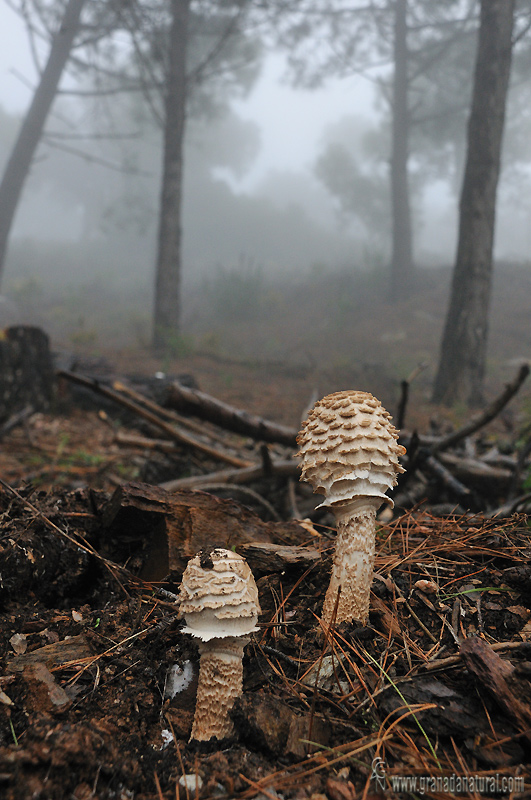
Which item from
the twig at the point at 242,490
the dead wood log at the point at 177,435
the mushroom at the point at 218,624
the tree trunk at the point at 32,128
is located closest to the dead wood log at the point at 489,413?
the twig at the point at 242,490

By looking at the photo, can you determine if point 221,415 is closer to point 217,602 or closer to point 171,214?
point 217,602

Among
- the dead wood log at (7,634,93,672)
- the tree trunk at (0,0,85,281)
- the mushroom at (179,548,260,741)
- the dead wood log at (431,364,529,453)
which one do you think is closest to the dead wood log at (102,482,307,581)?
the dead wood log at (7,634,93,672)

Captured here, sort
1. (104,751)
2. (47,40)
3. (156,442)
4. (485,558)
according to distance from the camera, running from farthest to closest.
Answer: (47,40), (156,442), (485,558), (104,751)

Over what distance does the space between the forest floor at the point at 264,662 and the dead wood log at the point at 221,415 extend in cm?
135

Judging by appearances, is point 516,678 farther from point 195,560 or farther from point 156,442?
point 156,442

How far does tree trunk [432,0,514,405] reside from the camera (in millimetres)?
6902

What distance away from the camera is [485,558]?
5.96 ft

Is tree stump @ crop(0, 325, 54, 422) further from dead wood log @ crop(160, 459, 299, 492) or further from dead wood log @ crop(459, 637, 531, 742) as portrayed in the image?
dead wood log @ crop(459, 637, 531, 742)

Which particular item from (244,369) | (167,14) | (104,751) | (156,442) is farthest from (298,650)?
(167,14)

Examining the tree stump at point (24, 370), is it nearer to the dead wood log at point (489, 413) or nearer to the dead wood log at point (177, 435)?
the dead wood log at point (177, 435)

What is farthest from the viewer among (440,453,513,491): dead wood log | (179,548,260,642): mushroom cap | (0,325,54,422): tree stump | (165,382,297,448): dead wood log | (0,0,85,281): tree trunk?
(0,0,85,281): tree trunk

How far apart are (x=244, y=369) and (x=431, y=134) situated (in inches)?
643

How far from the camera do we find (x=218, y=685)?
1326 millimetres

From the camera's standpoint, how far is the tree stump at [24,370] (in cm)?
455
